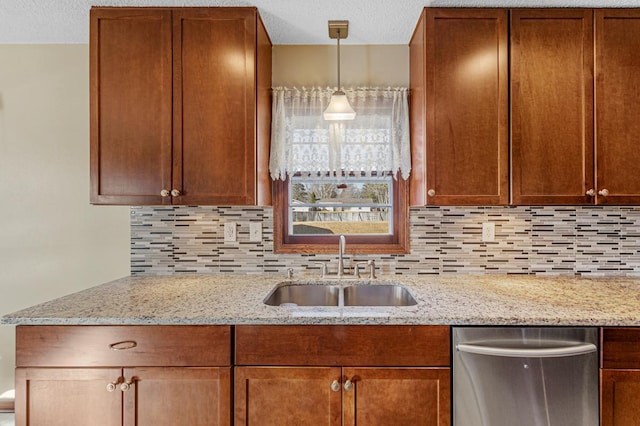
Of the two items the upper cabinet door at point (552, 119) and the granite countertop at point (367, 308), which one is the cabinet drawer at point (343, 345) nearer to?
the granite countertop at point (367, 308)

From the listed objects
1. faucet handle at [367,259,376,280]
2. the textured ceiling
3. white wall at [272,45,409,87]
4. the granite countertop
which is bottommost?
the granite countertop

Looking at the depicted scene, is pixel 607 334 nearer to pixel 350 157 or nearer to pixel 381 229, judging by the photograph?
pixel 381 229

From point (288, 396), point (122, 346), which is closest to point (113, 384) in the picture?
point (122, 346)

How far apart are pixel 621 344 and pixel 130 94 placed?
2.22 meters

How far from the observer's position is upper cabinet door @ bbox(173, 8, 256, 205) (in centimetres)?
166

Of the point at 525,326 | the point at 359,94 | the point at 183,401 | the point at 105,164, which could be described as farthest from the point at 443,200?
the point at 105,164

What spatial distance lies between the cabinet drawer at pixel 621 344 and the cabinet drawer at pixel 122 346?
1.34m

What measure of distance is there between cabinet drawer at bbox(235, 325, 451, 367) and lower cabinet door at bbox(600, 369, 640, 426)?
1.83ft

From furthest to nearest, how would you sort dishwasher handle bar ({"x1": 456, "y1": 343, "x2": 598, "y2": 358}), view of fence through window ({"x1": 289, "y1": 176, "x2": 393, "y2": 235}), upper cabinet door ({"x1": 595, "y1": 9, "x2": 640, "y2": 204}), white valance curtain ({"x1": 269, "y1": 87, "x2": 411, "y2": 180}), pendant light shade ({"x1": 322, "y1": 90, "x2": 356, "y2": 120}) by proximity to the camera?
view of fence through window ({"x1": 289, "y1": 176, "x2": 393, "y2": 235}) → white valance curtain ({"x1": 269, "y1": 87, "x2": 411, "y2": 180}) → pendant light shade ({"x1": 322, "y1": 90, "x2": 356, "y2": 120}) → upper cabinet door ({"x1": 595, "y1": 9, "x2": 640, "y2": 204}) → dishwasher handle bar ({"x1": 456, "y1": 343, "x2": 598, "y2": 358})

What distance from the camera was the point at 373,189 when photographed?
2098mm

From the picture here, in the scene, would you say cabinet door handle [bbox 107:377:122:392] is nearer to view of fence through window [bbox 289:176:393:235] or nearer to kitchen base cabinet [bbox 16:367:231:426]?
kitchen base cabinet [bbox 16:367:231:426]

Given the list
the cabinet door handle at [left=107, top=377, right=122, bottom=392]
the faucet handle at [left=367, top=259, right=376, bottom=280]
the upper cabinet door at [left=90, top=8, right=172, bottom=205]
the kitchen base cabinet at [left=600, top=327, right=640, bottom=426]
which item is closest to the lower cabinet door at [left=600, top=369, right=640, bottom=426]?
the kitchen base cabinet at [left=600, top=327, right=640, bottom=426]

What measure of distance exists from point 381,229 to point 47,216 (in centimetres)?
191

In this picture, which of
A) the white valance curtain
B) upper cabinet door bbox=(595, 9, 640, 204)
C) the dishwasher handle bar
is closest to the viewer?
the dishwasher handle bar
